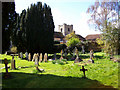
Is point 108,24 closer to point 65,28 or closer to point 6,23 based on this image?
point 6,23

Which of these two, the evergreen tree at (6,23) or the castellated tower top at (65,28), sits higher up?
the castellated tower top at (65,28)

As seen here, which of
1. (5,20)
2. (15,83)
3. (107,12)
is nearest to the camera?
(15,83)

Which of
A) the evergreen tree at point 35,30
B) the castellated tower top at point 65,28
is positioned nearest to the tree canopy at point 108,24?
the evergreen tree at point 35,30

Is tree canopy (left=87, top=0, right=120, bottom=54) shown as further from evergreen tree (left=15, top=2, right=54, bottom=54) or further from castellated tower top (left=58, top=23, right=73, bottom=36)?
castellated tower top (left=58, top=23, right=73, bottom=36)

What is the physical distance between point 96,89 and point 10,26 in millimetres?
16193

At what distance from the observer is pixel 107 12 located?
24109 millimetres

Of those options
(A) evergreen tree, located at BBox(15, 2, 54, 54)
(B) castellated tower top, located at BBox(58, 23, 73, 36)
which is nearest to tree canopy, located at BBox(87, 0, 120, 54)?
(A) evergreen tree, located at BBox(15, 2, 54, 54)

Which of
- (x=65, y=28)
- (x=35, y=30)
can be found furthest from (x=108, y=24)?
(x=65, y=28)

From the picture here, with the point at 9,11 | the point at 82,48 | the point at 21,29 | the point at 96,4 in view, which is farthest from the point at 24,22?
the point at 96,4

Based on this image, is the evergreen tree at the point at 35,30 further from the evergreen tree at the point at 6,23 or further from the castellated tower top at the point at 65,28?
the castellated tower top at the point at 65,28

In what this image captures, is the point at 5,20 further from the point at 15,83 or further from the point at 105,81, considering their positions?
the point at 105,81

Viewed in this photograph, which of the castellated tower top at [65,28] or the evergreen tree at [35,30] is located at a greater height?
the castellated tower top at [65,28]

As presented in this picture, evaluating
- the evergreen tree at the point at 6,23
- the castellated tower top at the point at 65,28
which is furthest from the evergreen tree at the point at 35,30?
the castellated tower top at the point at 65,28

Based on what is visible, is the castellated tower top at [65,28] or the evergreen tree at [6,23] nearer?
the evergreen tree at [6,23]
